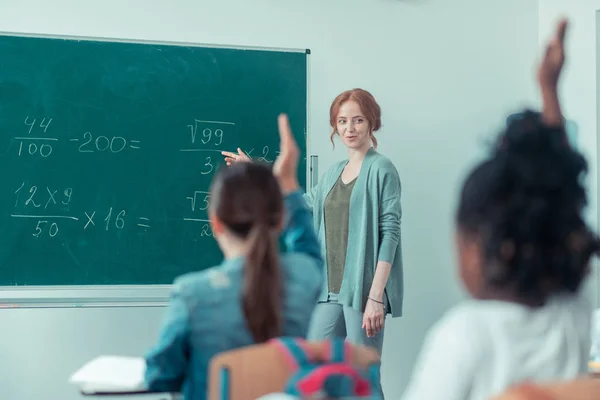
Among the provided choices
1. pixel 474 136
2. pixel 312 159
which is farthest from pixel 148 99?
pixel 474 136

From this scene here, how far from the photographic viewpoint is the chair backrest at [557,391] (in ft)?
2.40

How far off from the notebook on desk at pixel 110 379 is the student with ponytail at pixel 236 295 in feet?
0.15

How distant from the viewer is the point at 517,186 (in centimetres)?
96

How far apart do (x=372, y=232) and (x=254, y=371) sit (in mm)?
1867

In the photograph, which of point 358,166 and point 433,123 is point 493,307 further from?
point 433,123

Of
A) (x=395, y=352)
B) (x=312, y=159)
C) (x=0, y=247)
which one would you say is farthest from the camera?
(x=395, y=352)

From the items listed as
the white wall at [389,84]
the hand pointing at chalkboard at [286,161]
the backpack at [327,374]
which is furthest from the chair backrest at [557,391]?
the white wall at [389,84]

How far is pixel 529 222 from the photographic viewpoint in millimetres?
947

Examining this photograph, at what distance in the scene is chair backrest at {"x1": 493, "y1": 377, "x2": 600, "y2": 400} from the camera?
73 centimetres

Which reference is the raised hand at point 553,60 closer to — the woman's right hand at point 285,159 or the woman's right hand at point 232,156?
the woman's right hand at point 285,159

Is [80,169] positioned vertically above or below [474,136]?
below

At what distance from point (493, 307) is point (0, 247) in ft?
8.90

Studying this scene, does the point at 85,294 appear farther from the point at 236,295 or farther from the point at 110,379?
the point at 236,295

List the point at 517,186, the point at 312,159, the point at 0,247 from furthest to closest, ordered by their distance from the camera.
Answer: the point at 312,159 < the point at 0,247 < the point at 517,186
